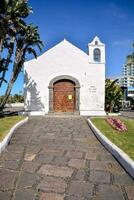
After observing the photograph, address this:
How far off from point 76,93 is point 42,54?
15.4ft

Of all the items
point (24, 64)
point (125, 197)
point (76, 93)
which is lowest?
point (125, 197)

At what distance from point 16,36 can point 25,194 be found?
2014cm

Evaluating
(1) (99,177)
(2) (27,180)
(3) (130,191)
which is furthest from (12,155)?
(3) (130,191)

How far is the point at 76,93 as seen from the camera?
84.4 ft

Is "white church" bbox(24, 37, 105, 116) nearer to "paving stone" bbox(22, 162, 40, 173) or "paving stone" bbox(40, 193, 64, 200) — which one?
"paving stone" bbox(22, 162, 40, 173)

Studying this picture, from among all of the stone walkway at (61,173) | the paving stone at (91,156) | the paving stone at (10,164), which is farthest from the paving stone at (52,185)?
the paving stone at (91,156)

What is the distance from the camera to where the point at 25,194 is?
5.24 metres

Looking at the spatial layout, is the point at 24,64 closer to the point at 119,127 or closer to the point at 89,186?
the point at 119,127

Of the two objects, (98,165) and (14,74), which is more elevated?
(14,74)

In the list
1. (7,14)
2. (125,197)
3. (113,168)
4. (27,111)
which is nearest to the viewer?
(125,197)

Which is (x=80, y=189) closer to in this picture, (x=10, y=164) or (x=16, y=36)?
(x=10, y=164)

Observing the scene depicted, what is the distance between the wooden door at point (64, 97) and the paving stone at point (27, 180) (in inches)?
769

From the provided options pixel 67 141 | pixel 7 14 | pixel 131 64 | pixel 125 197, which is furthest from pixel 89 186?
pixel 131 64

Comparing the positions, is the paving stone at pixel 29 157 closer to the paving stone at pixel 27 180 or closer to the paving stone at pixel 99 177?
the paving stone at pixel 27 180
